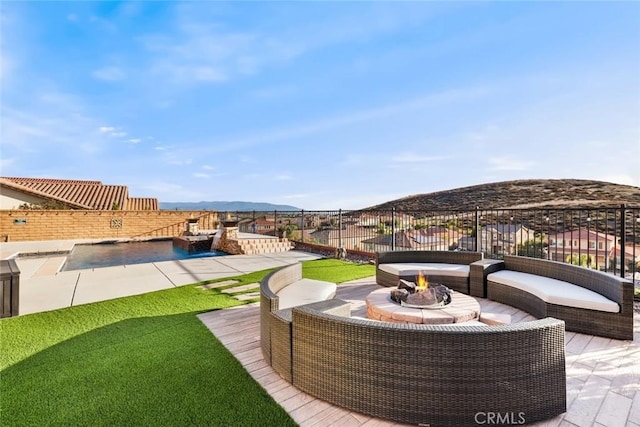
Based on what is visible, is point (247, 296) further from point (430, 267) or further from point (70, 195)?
point (70, 195)

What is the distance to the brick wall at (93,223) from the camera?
14.1 metres

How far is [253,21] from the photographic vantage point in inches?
302

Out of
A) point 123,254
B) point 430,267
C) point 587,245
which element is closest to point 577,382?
point 430,267

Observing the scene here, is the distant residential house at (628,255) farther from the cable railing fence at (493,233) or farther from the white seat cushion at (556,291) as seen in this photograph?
the white seat cushion at (556,291)

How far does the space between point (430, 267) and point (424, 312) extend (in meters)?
2.09

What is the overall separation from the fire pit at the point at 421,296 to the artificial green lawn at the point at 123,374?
195 centimetres

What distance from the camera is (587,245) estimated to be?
196 inches

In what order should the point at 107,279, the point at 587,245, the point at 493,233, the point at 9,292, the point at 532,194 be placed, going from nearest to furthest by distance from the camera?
1. the point at 9,292
2. the point at 587,245
3. the point at 107,279
4. the point at 493,233
5. the point at 532,194

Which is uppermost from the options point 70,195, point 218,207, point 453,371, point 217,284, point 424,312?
point 70,195

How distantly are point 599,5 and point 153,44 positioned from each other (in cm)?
1084

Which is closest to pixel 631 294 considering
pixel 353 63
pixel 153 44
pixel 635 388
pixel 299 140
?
pixel 635 388

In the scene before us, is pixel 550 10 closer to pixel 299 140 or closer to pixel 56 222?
pixel 299 140

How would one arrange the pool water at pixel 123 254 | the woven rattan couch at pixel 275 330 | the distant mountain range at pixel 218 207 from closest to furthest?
the woven rattan couch at pixel 275 330 < the pool water at pixel 123 254 < the distant mountain range at pixel 218 207
